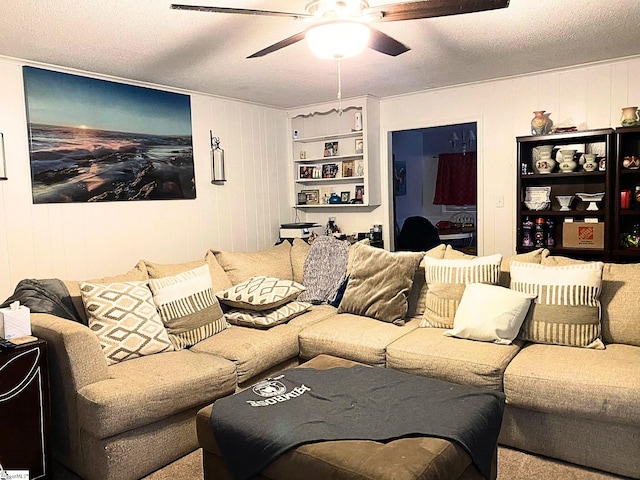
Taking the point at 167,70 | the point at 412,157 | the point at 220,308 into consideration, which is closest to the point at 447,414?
the point at 220,308

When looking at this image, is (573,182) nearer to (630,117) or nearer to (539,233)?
(539,233)

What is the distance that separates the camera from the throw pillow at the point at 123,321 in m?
2.80

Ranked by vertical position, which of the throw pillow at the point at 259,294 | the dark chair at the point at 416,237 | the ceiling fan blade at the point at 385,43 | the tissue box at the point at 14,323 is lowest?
the throw pillow at the point at 259,294

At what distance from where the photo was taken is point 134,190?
399cm

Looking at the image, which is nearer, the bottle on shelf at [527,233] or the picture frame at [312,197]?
the bottle on shelf at [527,233]

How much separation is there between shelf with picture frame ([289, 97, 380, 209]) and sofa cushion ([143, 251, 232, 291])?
5.72 feet

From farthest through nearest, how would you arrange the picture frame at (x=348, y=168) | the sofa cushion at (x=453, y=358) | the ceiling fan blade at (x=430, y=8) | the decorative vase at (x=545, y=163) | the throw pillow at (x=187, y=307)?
the picture frame at (x=348, y=168)
the decorative vase at (x=545, y=163)
the throw pillow at (x=187, y=307)
the sofa cushion at (x=453, y=358)
the ceiling fan blade at (x=430, y=8)

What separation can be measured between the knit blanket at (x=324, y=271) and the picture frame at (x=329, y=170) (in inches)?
50.1

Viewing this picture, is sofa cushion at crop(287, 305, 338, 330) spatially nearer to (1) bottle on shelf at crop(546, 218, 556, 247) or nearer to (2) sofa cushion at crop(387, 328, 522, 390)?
(2) sofa cushion at crop(387, 328, 522, 390)

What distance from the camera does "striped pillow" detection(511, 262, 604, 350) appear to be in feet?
8.98

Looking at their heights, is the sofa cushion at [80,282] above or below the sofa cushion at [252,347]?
above

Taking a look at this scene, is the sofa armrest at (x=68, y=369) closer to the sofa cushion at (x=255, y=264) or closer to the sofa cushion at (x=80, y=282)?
the sofa cushion at (x=80, y=282)

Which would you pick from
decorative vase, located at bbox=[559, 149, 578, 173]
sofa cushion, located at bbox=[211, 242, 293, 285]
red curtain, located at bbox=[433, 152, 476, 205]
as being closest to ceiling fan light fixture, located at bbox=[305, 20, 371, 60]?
sofa cushion, located at bbox=[211, 242, 293, 285]

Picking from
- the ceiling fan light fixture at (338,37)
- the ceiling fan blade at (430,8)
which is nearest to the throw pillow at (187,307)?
the ceiling fan light fixture at (338,37)
